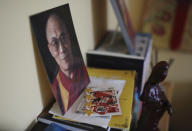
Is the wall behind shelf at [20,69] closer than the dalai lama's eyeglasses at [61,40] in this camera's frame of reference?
Yes

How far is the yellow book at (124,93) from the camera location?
2.04 ft

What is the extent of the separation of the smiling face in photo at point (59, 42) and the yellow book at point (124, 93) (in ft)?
0.77

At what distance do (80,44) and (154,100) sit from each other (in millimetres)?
416

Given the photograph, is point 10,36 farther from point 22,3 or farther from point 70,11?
point 70,11

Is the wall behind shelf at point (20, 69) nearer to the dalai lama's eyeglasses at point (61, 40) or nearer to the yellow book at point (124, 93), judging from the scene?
the dalai lama's eyeglasses at point (61, 40)

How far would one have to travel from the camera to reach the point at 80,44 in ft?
2.98

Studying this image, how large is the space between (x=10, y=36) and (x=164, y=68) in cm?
55

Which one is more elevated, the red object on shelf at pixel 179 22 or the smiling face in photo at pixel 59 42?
the smiling face in photo at pixel 59 42

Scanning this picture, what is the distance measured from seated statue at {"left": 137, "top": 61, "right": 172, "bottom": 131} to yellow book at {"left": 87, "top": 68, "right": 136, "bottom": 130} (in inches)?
2.8

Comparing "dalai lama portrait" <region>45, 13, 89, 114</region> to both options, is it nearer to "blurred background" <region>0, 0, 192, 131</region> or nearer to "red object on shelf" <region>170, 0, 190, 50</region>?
"blurred background" <region>0, 0, 192, 131</region>

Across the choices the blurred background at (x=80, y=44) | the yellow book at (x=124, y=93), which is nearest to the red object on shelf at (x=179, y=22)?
the blurred background at (x=80, y=44)

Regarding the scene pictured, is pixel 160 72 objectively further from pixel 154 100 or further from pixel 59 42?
pixel 59 42

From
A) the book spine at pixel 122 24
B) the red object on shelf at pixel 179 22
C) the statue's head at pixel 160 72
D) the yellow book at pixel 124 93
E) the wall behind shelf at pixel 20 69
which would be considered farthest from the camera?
the red object on shelf at pixel 179 22

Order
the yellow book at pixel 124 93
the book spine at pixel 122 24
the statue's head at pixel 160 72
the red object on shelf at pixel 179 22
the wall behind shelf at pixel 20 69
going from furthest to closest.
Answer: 1. the red object on shelf at pixel 179 22
2. the book spine at pixel 122 24
3. the statue's head at pixel 160 72
4. the yellow book at pixel 124 93
5. the wall behind shelf at pixel 20 69
